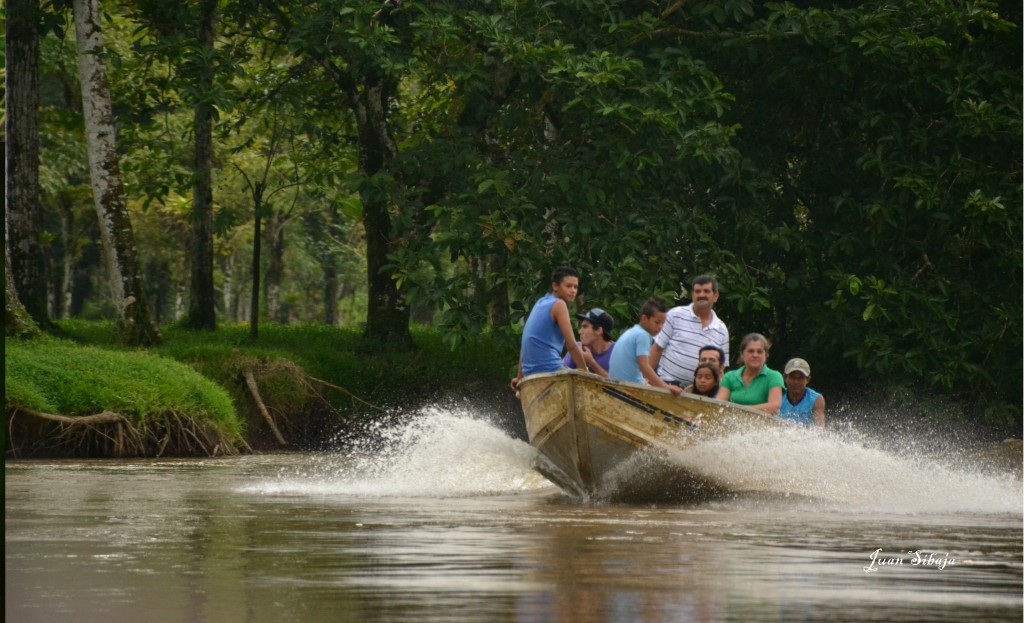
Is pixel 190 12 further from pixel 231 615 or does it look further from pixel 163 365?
pixel 231 615

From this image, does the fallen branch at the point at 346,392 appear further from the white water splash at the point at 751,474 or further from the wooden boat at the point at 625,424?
the wooden boat at the point at 625,424

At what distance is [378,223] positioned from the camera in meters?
26.9

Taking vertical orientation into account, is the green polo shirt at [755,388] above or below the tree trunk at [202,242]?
below

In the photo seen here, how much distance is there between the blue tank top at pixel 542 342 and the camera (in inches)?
582

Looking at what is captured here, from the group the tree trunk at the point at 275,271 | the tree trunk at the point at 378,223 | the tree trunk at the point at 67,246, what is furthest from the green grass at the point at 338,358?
the tree trunk at the point at 275,271

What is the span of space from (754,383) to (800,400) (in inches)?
20.9

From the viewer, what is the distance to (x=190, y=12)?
80.2 feet

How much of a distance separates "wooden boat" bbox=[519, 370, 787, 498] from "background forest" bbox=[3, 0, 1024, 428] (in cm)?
640

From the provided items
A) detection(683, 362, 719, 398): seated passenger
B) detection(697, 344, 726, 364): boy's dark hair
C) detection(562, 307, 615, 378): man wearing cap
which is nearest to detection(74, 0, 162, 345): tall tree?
detection(562, 307, 615, 378): man wearing cap

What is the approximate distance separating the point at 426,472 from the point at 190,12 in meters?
10.1

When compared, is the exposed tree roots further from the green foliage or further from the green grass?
the green grass

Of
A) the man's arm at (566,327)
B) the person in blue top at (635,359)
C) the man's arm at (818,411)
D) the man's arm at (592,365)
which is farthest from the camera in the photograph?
the man's arm at (592,365)

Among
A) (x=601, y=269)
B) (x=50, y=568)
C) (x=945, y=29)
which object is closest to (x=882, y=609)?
(x=50, y=568)

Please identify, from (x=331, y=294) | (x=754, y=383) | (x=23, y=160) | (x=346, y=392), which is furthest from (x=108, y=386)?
(x=331, y=294)
